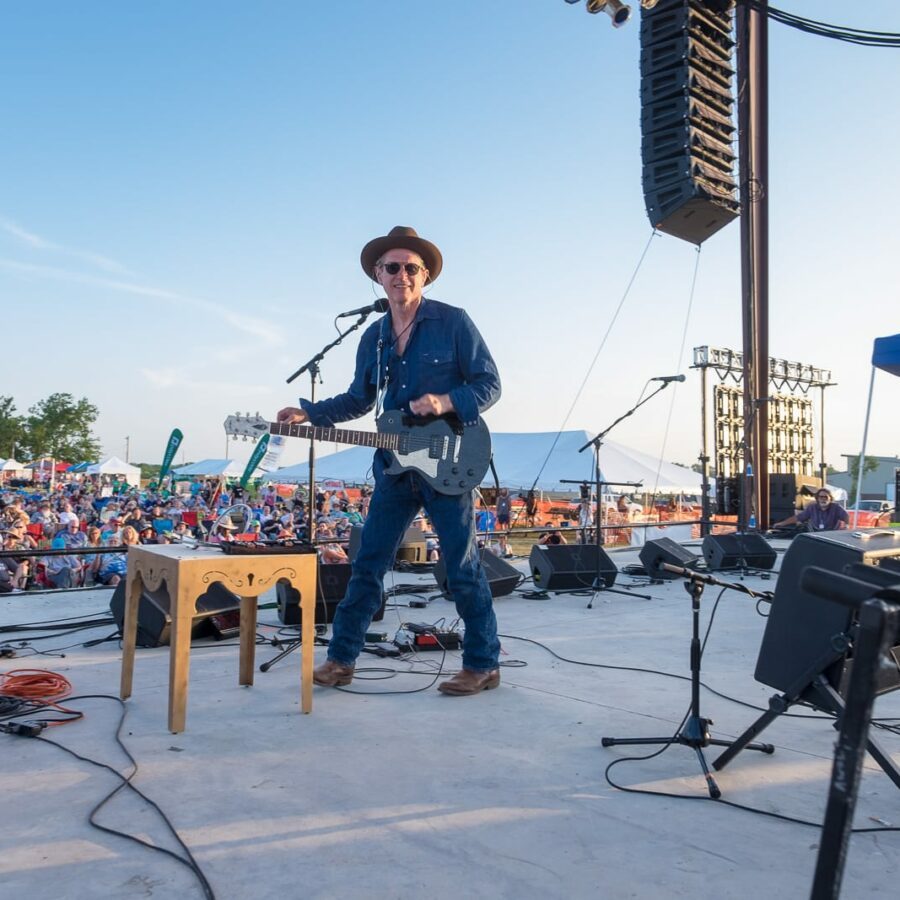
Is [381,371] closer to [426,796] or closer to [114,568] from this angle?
[426,796]

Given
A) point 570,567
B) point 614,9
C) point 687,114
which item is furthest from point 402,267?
point 687,114

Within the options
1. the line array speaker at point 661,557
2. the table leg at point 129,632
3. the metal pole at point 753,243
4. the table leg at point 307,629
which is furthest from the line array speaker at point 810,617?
the metal pole at point 753,243

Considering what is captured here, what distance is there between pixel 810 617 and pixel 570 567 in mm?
5105

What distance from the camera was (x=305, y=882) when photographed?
5.52 ft

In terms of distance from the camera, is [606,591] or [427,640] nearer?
[427,640]

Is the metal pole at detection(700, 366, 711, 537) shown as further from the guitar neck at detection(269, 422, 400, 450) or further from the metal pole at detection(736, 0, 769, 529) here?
the guitar neck at detection(269, 422, 400, 450)

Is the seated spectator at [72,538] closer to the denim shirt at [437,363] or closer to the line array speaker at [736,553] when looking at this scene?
the line array speaker at [736,553]

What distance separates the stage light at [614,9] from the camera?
6727 millimetres

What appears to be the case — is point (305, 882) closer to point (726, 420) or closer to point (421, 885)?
point (421, 885)

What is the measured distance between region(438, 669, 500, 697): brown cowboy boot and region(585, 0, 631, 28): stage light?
246 inches

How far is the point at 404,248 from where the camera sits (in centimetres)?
370

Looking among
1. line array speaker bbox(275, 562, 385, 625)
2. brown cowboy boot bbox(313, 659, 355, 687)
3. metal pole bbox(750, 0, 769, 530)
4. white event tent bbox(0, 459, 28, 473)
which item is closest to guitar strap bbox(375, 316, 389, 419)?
brown cowboy boot bbox(313, 659, 355, 687)

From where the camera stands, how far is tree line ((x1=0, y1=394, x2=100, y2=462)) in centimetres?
5447

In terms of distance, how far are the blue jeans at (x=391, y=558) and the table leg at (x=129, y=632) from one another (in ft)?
2.94
